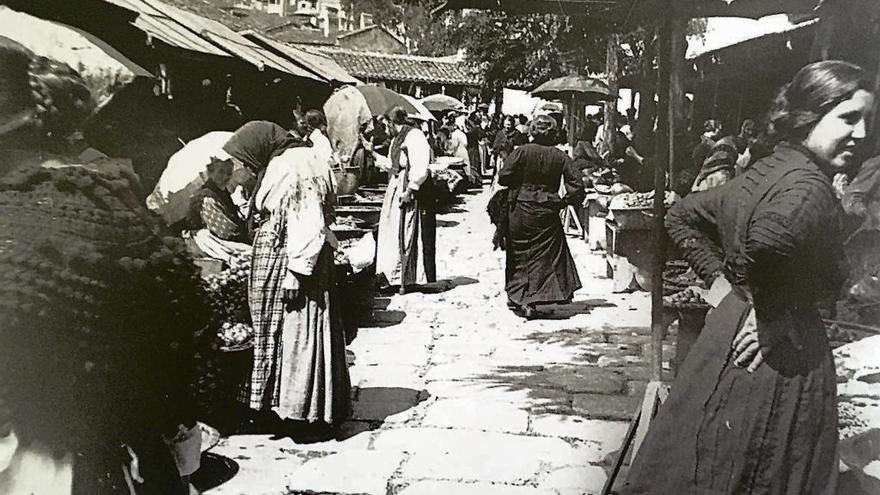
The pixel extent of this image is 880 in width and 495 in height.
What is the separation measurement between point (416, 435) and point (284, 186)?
1.35 metres

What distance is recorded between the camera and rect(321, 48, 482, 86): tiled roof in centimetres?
2398

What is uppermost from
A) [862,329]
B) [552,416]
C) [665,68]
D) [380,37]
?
[380,37]

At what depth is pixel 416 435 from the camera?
3.94 metres

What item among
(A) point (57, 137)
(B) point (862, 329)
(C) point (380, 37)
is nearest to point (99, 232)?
(A) point (57, 137)

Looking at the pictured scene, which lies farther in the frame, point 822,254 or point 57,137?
point 822,254

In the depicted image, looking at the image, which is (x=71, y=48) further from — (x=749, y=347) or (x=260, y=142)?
(x=749, y=347)

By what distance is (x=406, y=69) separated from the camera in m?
26.9

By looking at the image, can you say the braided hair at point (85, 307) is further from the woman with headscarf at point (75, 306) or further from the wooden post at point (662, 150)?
the wooden post at point (662, 150)

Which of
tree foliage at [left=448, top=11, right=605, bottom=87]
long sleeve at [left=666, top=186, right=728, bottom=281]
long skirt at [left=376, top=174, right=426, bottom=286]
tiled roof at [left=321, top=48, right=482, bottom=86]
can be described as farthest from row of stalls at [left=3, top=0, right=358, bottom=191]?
tiled roof at [left=321, top=48, right=482, bottom=86]

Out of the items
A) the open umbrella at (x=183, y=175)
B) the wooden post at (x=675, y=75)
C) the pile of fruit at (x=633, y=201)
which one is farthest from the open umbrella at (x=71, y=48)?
the pile of fruit at (x=633, y=201)

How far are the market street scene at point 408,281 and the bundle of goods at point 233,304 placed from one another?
0.02 m

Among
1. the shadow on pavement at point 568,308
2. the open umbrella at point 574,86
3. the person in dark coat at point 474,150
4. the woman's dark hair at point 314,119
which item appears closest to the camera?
the woman's dark hair at point 314,119

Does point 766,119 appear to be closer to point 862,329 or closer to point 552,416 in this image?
point 862,329

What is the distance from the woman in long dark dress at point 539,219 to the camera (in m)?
6.33
